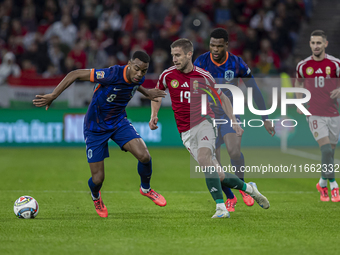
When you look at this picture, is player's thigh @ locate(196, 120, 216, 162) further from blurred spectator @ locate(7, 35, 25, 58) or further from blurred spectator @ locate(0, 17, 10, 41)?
blurred spectator @ locate(0, 17, 10, 41)

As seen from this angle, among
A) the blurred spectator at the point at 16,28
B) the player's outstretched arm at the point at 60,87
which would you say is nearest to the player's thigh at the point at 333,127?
the player's outstretched arm at the point at 60,87

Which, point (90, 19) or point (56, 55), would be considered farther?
point (90, 19)

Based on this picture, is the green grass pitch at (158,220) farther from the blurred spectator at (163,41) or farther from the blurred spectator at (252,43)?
the blurred spectator at (252,43)

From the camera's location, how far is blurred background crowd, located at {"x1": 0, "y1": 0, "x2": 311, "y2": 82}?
1780 centimetres

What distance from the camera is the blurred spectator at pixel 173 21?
19284 mm

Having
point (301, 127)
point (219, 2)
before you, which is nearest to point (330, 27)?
point (219, 2)

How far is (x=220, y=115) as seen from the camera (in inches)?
Result: 292

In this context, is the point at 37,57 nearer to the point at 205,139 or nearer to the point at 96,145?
the point at 96,145

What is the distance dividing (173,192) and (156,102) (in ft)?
7.67

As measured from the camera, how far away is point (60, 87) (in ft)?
20.7

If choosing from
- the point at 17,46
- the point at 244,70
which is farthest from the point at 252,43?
the point at 244,70

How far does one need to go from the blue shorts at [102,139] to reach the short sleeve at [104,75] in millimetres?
662

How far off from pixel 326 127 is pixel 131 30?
1215cm

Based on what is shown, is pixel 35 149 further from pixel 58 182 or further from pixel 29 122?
pixel 58 182
